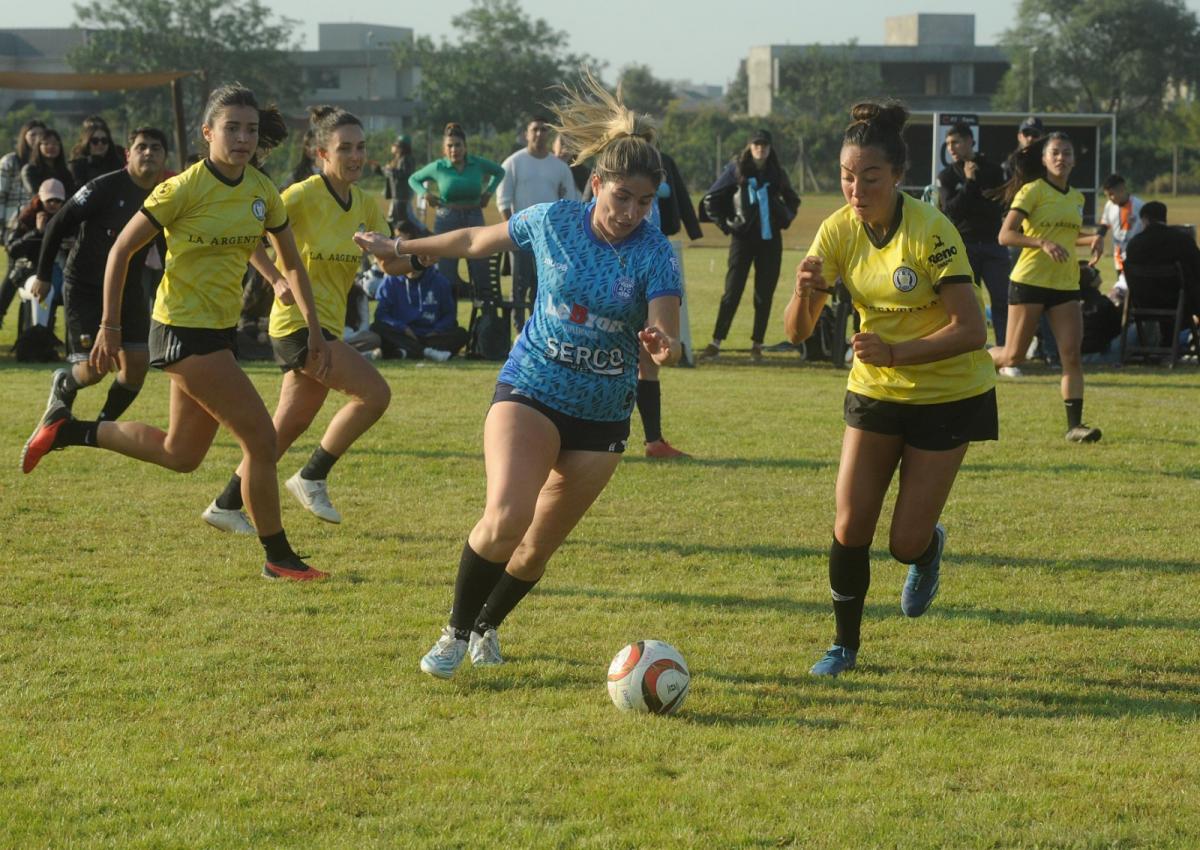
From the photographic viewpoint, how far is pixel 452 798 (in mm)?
4422

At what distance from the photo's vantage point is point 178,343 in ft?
22.2

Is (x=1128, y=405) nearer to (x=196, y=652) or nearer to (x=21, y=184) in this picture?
(x=196, y=652)

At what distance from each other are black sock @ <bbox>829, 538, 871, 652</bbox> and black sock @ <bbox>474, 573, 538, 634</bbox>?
3.58 feet

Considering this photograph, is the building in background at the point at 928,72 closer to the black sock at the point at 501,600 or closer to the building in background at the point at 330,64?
the building in background at the point at 330,64

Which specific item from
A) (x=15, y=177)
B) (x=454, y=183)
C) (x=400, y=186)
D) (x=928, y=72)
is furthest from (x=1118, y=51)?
(x=15, y=177)

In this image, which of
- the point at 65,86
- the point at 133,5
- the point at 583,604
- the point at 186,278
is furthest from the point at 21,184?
the point at 133,5

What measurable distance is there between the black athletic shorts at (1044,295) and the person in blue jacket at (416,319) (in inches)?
240

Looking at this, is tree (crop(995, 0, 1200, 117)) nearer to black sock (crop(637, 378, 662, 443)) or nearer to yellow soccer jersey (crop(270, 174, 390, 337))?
black sock (crop(637, 378, 662, 443))

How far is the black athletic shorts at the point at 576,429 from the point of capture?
5.40m

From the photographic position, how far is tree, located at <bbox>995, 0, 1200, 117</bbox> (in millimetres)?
97062

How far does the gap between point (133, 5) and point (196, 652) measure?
308 ft

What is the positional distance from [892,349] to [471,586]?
164cm

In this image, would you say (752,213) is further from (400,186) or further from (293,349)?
(293,349)

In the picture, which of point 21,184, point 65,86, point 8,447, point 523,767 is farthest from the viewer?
point 65,86
